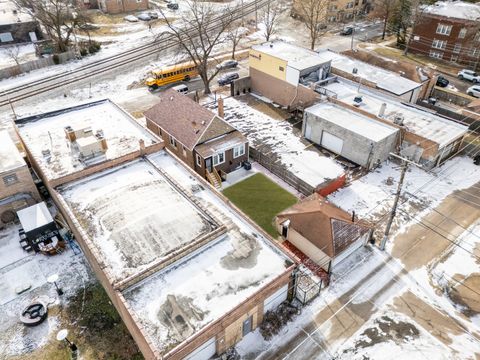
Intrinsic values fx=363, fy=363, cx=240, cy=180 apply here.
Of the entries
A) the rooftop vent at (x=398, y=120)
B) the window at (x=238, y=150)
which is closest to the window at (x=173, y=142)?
the window at (x=238, y=150)

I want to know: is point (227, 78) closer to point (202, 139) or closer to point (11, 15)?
point (202, 139)

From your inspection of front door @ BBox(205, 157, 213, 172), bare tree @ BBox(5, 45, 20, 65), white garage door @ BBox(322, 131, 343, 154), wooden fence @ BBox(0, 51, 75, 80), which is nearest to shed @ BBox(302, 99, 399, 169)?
white garage door @ BBox(322, 131, 343, 154)

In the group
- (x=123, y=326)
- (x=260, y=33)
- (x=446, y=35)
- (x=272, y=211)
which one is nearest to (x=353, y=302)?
(x=272, y=211)

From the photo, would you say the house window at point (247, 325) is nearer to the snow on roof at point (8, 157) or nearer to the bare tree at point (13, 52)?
the snow on roof at point (8, 157)

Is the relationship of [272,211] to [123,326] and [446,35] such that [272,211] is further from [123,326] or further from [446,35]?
[446,35]

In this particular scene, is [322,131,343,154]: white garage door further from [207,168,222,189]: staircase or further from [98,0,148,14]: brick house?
[98,0,148,14]: brick house
